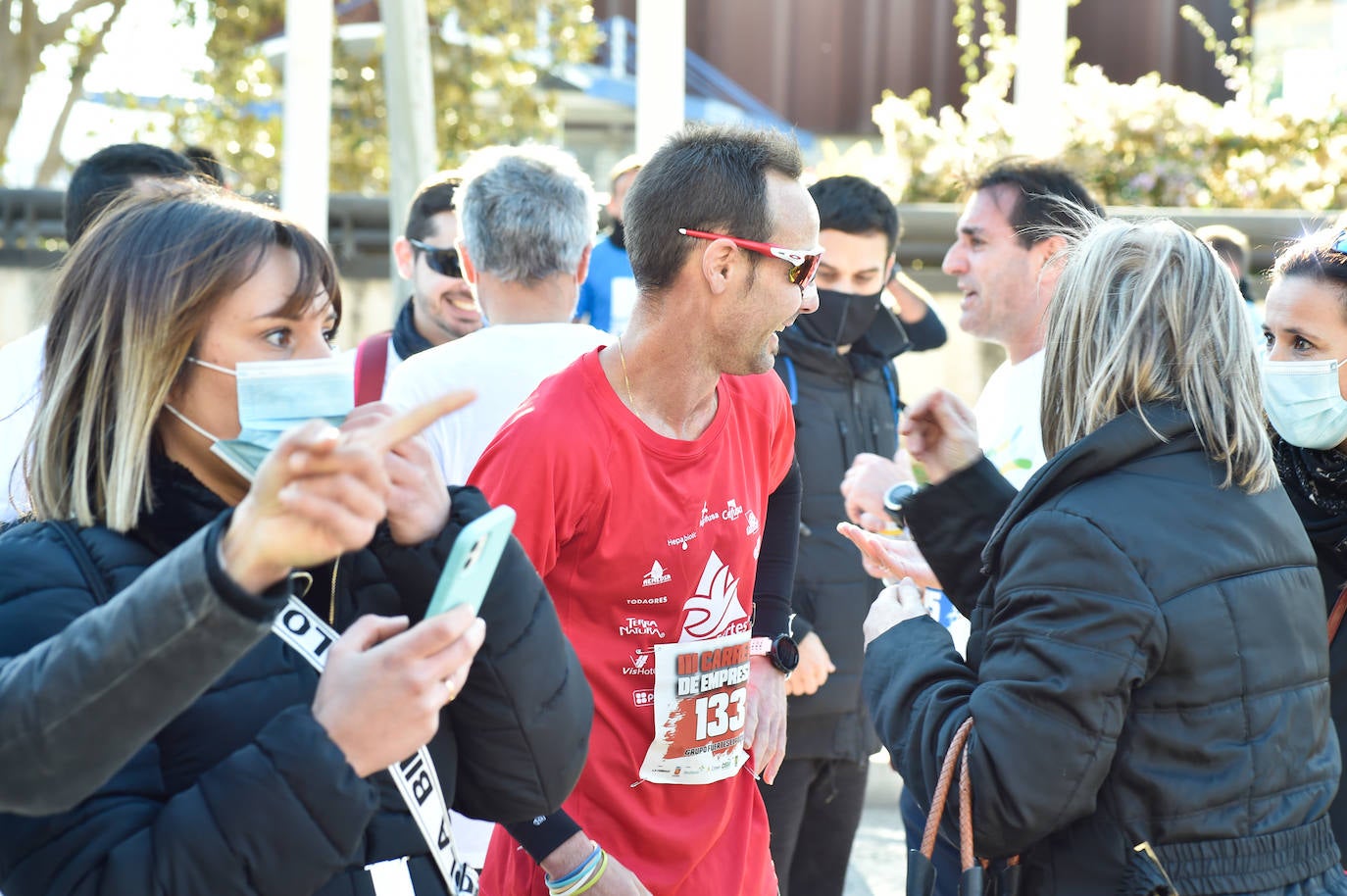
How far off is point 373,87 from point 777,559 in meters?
10.8

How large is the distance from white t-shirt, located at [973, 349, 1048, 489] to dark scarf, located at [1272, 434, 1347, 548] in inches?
22.3

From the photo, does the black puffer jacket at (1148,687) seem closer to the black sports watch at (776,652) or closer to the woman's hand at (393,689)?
the black sports watch at (776,652)

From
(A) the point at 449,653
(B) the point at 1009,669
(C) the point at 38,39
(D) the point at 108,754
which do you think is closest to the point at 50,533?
(D) the point at 108,754

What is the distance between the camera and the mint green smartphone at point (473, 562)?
57.9 inches

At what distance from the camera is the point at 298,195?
23.4 feet

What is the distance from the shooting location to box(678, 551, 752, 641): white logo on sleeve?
8.37 ft

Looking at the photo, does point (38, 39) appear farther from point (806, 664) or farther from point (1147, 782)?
point (1147, 782)

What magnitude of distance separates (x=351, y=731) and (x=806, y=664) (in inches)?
89.1

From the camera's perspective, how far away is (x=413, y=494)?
5.57 feet

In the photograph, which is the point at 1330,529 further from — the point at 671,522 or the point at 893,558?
the point at 671,522

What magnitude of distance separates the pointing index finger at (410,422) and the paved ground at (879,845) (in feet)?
12.1

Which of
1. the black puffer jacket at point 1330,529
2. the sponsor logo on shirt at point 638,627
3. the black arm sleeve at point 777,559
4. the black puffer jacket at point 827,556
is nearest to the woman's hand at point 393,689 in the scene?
the sponsor logo on shirt at point 638,627

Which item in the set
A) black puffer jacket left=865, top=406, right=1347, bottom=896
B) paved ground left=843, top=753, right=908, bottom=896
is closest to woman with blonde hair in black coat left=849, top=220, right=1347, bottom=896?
black puffer jacket left=865, top=406, right=1347, bottom=896

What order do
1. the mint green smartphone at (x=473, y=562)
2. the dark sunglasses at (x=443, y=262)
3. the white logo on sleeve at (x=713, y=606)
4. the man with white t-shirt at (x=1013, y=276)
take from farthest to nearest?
the dark sunglasses at (x=443, y=262) < the man with white t-shirt at (x=1013, y=276) < the white logo on sleeve at (x=713, y=606) < the mint green smartphone at (x=473, y=562)
